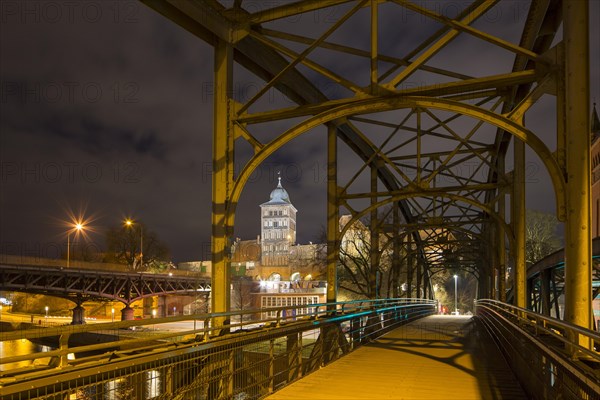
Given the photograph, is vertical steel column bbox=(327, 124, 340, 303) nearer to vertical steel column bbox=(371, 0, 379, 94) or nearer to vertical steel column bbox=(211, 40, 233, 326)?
vertical steel column bbox=(211, 40, 233, 326)

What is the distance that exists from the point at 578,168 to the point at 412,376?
461 centimetres

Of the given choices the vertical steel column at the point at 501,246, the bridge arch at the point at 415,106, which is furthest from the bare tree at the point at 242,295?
the bridge arch at the point at 415,106

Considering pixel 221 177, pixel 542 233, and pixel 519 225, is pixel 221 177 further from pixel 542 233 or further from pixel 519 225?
pixel 542 233

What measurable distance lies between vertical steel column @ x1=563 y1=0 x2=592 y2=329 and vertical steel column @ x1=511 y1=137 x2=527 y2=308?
627 cm

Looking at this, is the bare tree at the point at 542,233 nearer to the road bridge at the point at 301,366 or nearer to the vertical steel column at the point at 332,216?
the vertical steel column at the point at 332,216

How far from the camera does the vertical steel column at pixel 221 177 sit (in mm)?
10156

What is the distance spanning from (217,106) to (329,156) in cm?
615

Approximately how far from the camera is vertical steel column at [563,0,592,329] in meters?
7.29

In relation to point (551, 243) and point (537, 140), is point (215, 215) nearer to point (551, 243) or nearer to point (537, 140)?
point (537, 140)

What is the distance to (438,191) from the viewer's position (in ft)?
57.1

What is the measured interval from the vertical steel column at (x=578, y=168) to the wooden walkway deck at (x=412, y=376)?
6.06 ft

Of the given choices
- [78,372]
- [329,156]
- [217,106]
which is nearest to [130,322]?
[78,372]

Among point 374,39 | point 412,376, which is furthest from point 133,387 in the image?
point 374,39

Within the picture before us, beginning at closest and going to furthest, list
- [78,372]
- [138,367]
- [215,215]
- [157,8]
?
1. [78,372]
2. [138,367]
3. [157,8]
4. [215,215]
